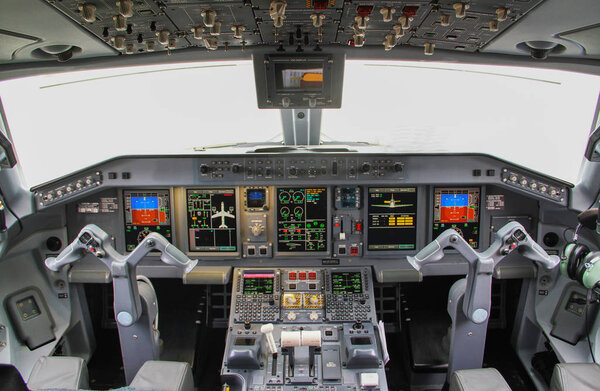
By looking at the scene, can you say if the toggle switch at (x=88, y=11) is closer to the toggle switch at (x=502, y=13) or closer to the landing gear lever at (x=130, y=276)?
the landing gear lever at (x=130, y=276)

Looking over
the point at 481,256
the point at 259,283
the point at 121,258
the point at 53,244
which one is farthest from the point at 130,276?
the point at 481,256

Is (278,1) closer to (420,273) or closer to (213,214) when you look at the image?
(213,214)

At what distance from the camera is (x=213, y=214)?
3799 millimetres

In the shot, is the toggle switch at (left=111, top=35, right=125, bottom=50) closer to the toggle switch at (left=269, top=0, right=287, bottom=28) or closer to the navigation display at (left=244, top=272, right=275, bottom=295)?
the toggle switch at (left=269, top=0, right=287, bottom=28)

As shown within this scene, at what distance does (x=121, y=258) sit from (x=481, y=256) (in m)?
2.27

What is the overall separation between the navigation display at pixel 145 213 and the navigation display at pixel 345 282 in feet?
4.91

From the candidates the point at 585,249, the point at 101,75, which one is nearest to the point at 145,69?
the point at 101,75

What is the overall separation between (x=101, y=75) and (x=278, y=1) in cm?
224

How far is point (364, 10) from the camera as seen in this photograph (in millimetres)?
2123

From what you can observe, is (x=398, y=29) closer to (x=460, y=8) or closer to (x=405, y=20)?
(x=405, y=20)

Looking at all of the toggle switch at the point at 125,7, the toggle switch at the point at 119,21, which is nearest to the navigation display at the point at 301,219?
the toggle switch at the point at 119,21

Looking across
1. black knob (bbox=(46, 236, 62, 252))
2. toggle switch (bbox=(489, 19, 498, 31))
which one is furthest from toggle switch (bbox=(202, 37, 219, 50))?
black knob (bbox=(46, 236, 62, 252))

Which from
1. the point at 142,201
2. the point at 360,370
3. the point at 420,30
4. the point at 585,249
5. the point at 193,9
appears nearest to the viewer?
the point at 193,9

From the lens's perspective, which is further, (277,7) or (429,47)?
(429,47)
